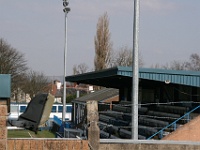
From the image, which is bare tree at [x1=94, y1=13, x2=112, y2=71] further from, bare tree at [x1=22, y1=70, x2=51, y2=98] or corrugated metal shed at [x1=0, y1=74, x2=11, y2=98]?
corrugated metal shed at [x1=0, y1=74, x2=11, y2=98]

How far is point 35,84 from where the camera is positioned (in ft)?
221

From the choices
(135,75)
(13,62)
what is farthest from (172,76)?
(13,62)

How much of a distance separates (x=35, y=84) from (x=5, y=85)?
6087cm

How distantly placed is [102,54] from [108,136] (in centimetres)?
3814

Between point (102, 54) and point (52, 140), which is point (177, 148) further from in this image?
point (102, 54)

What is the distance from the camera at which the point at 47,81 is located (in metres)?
72.8

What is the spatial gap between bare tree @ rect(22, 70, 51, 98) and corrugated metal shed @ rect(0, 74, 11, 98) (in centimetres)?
5505

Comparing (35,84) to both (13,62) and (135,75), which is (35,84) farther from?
(135,75)

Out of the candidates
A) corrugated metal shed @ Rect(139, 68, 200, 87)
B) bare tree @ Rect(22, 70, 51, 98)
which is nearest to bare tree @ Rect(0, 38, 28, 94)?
bare tree @ Rect(22, 70, 51, 98)

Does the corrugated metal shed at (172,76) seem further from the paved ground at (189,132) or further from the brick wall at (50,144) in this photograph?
the brick wall at (50,144)

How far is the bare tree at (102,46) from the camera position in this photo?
59.5 metres

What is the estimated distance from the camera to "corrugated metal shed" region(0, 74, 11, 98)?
7.02 metres

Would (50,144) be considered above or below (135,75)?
below

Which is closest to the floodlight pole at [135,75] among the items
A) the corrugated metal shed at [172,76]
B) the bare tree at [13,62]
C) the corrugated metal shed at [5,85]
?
the corrugated metal shed at [172,76]
